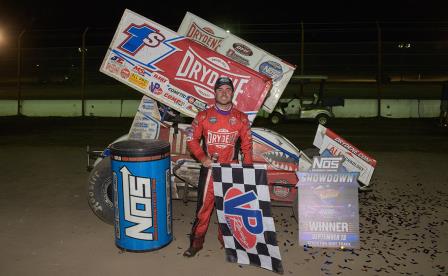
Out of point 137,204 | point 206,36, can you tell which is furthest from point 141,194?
point 206,36

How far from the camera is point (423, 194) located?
674 cm

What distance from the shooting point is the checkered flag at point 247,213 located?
4121 mm

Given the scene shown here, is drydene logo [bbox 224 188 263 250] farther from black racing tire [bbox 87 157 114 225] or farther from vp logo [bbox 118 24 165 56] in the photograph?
vp logo [bbox 118 24 165 56]

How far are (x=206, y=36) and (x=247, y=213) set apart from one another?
9.57 ft

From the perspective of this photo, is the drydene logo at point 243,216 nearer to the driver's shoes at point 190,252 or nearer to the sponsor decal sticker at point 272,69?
the driver's shoes at point 190,252

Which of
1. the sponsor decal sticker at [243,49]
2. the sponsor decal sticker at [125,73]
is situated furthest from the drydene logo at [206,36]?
the sponsor decal sticker at [125,73]

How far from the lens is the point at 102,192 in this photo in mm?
5270

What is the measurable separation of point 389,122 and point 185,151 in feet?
35.3

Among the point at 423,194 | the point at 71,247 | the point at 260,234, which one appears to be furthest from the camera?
the point at 423,194

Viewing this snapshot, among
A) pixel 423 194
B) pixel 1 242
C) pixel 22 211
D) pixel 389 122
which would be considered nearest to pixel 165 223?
pixel 1 242

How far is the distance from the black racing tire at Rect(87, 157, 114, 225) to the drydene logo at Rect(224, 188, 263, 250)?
5.38 ft

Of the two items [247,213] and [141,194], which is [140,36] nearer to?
[141,194]

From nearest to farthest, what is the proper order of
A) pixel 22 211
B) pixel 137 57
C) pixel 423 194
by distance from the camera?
1. pixel 137 57
2. pixel 22 211
3. pixel 423 194

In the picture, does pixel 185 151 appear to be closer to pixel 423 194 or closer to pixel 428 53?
pixel 423 194
